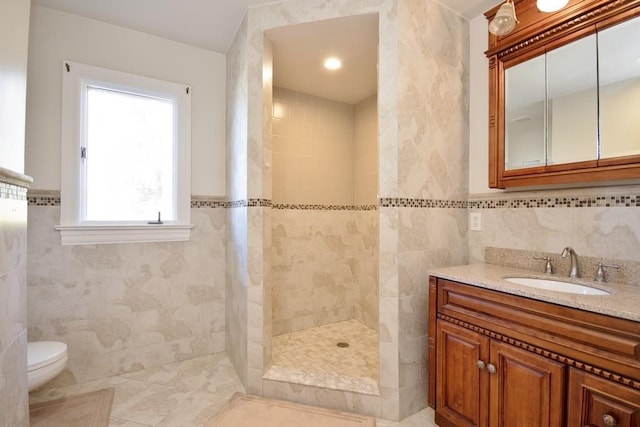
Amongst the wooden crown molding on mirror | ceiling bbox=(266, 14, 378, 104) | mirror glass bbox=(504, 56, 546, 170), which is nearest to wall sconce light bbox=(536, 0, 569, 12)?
the wooden crown molding on mirror

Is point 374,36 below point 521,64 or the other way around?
the other way around

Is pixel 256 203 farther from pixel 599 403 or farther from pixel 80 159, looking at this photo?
pixel 599 403

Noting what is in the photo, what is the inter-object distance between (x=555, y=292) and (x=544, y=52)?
1.34 m

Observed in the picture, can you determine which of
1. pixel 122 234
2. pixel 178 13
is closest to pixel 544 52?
pixel 178 13

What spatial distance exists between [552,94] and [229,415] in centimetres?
263

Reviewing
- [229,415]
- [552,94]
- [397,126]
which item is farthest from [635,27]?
[229,415]

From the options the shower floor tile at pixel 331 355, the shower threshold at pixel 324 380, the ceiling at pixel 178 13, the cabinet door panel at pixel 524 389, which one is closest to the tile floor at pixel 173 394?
the shower threshold at pixel 324 380

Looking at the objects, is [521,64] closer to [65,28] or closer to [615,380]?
[615,380]

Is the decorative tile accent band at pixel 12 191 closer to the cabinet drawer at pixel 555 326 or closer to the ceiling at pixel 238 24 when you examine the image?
the ceiling at pixel 238 24

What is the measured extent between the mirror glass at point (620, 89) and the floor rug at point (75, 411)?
3.05m

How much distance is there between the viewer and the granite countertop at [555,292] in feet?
3.29

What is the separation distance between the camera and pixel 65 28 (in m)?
2.01

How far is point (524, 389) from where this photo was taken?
1214mm

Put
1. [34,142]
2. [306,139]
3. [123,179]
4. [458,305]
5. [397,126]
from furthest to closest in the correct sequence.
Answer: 1. [306,139]
2. [123,179]
3. [34,142]
4. [397,126]
5. [458,305]
